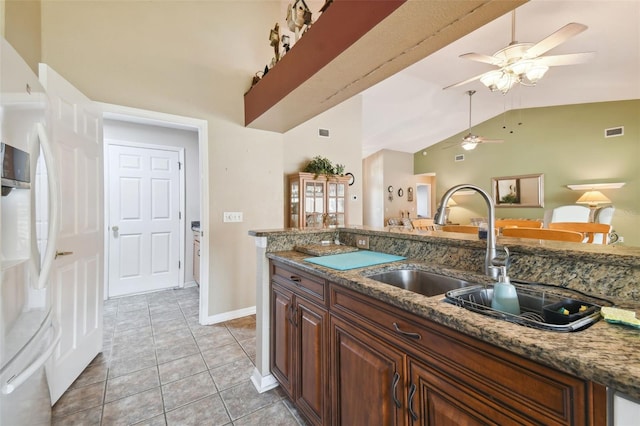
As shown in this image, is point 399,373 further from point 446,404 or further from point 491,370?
point 491,370

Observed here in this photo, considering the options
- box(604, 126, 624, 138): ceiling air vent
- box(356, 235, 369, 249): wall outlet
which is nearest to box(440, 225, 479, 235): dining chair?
box(356, 235, 369, 249): wall outlet

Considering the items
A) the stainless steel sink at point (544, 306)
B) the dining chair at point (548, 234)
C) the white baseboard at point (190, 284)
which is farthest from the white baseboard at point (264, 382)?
the white baseboard at point (190, 284)

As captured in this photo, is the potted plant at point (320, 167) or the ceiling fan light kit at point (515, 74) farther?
the potted plant at point (320, 167)

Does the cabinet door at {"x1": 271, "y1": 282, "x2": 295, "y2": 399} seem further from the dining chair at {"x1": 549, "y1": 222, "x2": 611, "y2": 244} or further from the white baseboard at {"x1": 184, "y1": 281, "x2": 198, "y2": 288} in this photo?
the dining chair at {"x1": 549, "y1": 222, "x2": 611, "y2": 244}

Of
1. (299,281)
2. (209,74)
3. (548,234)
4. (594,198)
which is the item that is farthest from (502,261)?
(594,198)

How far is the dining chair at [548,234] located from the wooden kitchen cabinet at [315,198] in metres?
2.14

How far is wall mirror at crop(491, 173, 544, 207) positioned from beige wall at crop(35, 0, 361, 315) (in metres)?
6.36

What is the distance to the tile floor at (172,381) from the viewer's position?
5.26ft

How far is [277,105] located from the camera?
2373mm

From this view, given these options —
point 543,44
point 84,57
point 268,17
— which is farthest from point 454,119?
point 84,57

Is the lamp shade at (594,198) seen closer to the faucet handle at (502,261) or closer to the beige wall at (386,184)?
the beige wall at (386,184)

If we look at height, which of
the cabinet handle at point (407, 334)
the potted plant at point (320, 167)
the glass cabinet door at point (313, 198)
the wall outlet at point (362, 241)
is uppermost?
the potted plant at point (320, 167)

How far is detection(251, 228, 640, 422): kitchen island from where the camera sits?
571 mm

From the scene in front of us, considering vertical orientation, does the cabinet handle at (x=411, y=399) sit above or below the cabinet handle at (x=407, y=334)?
below
